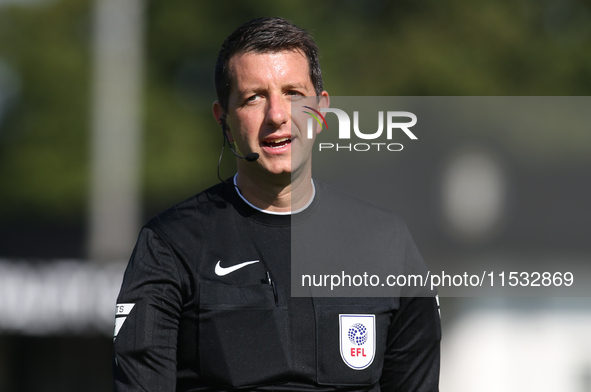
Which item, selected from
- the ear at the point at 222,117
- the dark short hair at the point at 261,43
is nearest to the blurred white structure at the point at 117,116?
the ear at the point at 222,117

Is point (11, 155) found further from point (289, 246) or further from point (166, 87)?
point (289, 246)

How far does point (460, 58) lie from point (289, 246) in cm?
1198

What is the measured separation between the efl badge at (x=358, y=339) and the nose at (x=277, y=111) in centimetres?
70

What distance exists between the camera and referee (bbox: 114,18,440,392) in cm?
244

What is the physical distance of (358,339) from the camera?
2586 millimetres

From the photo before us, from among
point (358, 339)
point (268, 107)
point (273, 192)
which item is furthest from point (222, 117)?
point (358, 339)

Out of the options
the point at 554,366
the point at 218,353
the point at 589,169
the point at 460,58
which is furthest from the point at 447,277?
the point at 460,58

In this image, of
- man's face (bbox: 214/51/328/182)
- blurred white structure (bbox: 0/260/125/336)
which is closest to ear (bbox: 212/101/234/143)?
man's face (bbox: 214/51/328/182)

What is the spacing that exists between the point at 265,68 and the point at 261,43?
89mm

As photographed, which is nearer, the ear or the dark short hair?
the dark short hair

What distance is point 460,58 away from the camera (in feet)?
45.5

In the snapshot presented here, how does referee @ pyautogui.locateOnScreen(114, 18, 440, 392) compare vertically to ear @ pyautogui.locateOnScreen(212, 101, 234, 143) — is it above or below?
below

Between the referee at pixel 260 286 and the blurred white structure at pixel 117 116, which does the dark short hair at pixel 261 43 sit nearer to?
the referee at pixel 260 286

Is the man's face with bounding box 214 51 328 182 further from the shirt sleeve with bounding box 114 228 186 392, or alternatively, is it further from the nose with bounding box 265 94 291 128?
the shirt sleeve with bounding box 114 228 186 392
